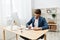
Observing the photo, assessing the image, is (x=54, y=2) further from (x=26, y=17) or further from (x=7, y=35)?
(x=7, y=35)

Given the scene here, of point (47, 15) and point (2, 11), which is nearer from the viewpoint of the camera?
point (2, 11)

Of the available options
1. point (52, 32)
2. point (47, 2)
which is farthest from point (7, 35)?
point (47, 2)

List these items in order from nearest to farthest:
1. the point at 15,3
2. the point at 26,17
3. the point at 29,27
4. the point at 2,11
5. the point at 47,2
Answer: the point at 29,27, the point at 2,11, the point at 15,3, the point at 26,17, the point at 47,2

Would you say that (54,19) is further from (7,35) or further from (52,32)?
(7,35)

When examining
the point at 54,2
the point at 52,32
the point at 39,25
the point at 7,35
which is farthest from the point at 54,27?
the point at 39,25

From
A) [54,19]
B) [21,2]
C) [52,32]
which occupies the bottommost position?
[52,32]

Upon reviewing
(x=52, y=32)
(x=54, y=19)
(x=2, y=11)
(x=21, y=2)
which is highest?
(x=21, y=2)

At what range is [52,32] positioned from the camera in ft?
19.1

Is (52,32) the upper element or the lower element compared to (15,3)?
lower

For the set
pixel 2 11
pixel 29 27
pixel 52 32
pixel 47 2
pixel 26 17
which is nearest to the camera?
pixel 29 27

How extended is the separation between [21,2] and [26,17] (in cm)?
65

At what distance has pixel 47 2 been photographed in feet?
20.4

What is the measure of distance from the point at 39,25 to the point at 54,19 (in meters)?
2.93

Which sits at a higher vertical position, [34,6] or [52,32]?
[34,6]
